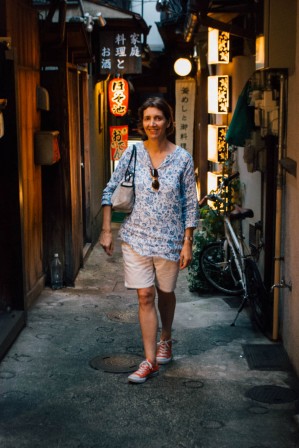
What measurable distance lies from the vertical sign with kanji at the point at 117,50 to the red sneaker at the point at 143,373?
440 inches

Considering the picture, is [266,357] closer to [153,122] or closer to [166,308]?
[166,308]

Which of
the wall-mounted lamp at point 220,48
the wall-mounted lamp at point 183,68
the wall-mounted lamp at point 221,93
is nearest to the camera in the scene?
the wall-mounted lamp at point 220,48

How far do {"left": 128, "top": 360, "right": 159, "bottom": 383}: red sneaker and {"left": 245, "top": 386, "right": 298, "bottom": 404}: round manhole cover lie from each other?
3.41 ft

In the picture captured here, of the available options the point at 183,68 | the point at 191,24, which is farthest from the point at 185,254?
the point at 183,68

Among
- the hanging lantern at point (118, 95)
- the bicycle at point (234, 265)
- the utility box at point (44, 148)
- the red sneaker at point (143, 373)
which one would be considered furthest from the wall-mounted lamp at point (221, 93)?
the red sneaker at point (143, 373)

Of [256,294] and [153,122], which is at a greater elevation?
[153,122]

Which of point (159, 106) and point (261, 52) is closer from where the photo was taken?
point (159, 106)

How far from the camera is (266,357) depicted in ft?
27.7

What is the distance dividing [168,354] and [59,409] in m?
1.80

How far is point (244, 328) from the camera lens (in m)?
9.76

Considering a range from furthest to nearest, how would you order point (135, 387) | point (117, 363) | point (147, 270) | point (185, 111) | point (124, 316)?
point (185, 111), point (124, 316), point (117, 363), point (147, 270), point (135, 387)

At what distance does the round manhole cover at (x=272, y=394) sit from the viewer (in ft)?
23.4

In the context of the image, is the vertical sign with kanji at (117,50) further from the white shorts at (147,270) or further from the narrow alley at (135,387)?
the white shorts at (147,270)

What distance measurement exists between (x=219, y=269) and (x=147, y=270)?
14.2ft
